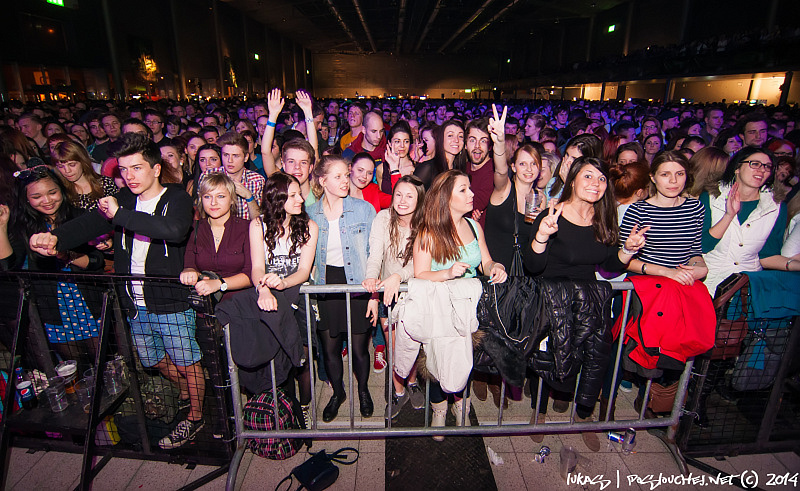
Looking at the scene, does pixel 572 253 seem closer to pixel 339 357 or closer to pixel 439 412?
pixel 439 412

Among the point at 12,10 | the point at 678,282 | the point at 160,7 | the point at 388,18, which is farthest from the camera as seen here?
the point at 388,18

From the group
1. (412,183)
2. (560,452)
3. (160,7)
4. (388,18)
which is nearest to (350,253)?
(412,183)

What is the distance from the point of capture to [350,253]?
3307mm

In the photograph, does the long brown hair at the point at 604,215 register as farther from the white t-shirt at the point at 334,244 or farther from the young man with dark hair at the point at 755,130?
the young man with dark hair at the point at 755,130

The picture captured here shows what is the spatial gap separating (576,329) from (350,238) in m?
1.87

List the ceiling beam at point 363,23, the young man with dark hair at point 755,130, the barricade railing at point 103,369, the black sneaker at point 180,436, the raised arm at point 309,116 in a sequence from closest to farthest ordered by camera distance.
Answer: the barricade railing at point 103,369 < the black sneaker at point 180,436 < the raised arm at point 309,116 < the young man with dark hair at point 755,130 < the ceiling beam at point 363,23

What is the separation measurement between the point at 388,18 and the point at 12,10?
23011 mm

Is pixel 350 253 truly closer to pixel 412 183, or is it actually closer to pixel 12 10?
pixel 412 183

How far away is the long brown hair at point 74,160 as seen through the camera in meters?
3.34

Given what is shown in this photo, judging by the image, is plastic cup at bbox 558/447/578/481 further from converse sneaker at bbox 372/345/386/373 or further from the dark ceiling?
the dark ceiling

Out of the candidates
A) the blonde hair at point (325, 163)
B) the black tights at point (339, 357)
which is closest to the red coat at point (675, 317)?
the black tights at point (339, 357)

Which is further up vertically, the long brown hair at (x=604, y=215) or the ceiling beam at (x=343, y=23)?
the ceiling beam at (x=343, y=23)

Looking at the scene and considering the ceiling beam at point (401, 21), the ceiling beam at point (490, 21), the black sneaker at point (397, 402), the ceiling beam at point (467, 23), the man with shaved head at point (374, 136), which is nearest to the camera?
the black sneaker at point (397, 402)

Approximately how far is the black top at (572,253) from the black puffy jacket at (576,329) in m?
0.39
